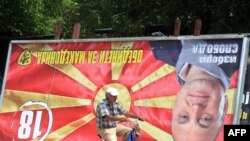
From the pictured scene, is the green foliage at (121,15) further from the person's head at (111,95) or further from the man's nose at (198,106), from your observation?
the person's head at (111,95)

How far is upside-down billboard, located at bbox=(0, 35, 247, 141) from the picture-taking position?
9.92m

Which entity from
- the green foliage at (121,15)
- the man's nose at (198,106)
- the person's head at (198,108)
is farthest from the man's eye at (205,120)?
the green foliage at (121,15)

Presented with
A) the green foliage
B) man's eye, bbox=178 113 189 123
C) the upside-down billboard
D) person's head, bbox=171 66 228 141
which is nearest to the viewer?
person's head, bbox=171 66 228 141

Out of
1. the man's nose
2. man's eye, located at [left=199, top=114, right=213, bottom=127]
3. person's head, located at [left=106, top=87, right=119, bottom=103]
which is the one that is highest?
person's head, located at [left=106, top=87, right=119, bottom=103]

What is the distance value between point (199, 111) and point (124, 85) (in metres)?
1.71

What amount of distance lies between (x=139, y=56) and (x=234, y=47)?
192 cm

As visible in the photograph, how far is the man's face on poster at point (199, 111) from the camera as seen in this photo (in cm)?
978

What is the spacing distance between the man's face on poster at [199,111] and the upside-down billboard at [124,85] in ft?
0.06

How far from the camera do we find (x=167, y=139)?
405 inches

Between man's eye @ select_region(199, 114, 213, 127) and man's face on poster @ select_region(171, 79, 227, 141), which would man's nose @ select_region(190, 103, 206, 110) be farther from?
man's eye @ select_region(199, 114, 213, 127)

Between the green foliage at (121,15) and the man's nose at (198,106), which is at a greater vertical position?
the green foliage at (121,15)

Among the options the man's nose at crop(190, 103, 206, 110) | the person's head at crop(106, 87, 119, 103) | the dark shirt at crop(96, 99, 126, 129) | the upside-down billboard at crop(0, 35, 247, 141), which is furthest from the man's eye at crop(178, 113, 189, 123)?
the person's head at crop(106, 87, 119, 103)

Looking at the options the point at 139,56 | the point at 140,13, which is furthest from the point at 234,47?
the point at 140,13

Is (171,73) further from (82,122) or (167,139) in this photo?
(82,122)
